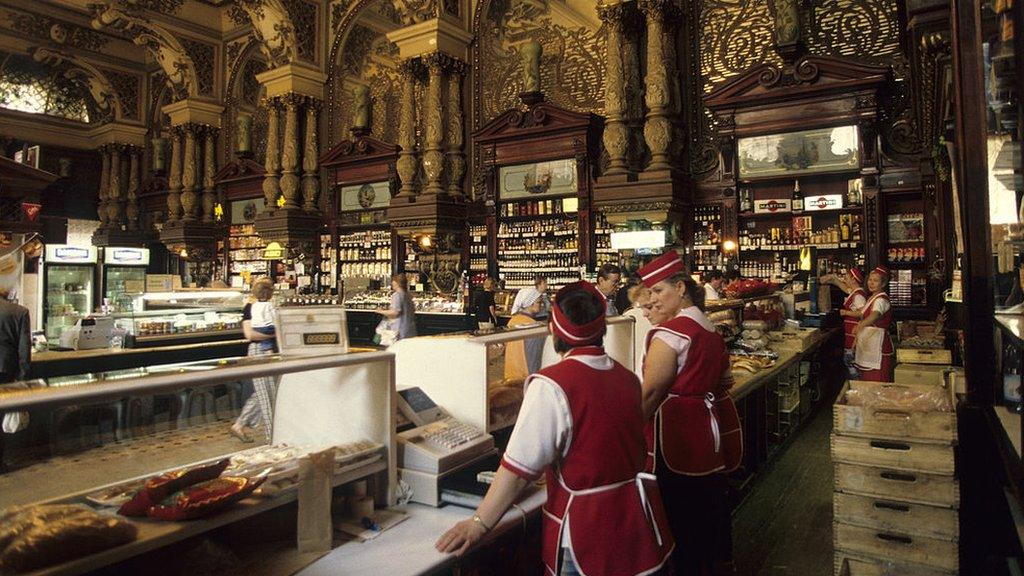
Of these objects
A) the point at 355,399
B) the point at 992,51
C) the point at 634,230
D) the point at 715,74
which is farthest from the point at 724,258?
the point at 355,399

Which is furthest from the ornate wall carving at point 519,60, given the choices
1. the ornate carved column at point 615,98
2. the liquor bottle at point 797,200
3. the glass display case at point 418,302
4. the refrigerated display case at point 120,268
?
the refrigerated display case at point 120,268

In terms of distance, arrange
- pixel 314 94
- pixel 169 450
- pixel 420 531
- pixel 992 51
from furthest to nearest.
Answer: pixel 314 94 < pixel 992 51 < pixel 169 450 < pixel 420 531

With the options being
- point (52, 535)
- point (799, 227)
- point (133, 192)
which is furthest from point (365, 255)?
point (52, 535)

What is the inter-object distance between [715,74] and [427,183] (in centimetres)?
551

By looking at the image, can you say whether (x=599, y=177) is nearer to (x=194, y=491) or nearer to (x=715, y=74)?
(x=715, y=74)

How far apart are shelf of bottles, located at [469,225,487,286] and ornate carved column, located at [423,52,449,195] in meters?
1.05

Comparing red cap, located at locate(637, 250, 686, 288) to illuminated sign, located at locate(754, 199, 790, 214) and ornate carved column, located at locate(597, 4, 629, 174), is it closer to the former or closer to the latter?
ornate carved column, located at locate(597, 4, 629, 174)

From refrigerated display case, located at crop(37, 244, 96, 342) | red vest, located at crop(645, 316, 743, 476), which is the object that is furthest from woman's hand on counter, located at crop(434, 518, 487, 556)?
refrigerated display case, located at crop(37, 244, 96, 342)

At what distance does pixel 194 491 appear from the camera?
5.76ft

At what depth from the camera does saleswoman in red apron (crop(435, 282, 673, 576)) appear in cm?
187

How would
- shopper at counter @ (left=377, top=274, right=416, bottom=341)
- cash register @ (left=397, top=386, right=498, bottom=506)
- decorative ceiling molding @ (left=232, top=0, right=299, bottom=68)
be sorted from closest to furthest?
cash register @ (left=397, top=386, right=498, bottom=506) → shopper at counter @ (left=377, top=274, right=416, bottom=341) → decorative ceiling molding @ (left=232, top=0, right=299, bottom=68)

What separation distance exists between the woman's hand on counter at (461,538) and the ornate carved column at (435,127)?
10.2m

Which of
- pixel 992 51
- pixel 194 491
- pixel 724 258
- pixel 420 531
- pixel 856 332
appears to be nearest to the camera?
pixel 194 491

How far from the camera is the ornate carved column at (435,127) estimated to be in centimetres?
1179
